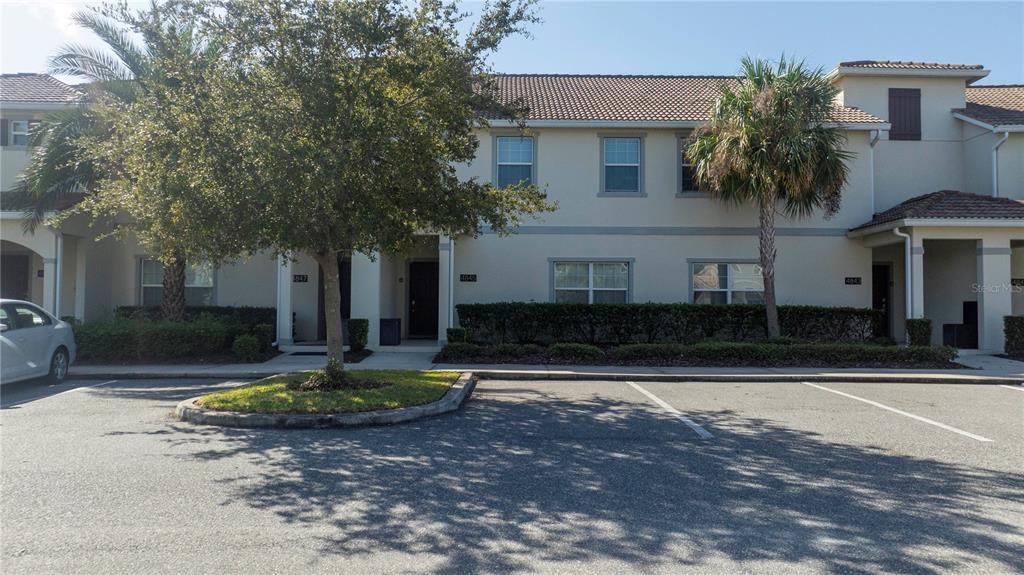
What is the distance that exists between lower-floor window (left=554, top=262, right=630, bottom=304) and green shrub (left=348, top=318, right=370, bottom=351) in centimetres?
516

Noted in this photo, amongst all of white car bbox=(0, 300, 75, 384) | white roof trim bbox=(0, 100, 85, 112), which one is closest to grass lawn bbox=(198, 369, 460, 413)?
white car bbox=(0, 300, 75, 384)

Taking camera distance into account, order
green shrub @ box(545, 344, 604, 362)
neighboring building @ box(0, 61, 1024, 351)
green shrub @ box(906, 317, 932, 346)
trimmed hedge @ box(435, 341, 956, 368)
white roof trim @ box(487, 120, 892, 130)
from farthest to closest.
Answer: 1. neighboring building @ box(0, 61, 1024, 351)
2. white roof trim @ box(487, 120, 892, 130)
3. green shrub @ box(906, 317, 932, 346)
4. green shrub @ box(545, 344, 604, 362)
5. trimmed hedge @ box(435, 341, 956, 368)

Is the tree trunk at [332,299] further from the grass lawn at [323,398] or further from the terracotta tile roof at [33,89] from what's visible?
the terracotta tile roof at [33,89]

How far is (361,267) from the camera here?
53.3 feet

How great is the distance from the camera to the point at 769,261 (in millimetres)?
15977

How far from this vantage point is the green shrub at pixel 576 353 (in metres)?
14.5

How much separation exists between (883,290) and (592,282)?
29.3ft

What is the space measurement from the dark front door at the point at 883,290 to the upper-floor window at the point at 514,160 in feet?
35.1

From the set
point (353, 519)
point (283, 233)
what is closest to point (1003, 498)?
point (353, 519)

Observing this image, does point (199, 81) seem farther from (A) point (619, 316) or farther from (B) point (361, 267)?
(A) point (619, 316)

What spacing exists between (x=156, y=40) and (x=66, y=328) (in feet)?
19.7

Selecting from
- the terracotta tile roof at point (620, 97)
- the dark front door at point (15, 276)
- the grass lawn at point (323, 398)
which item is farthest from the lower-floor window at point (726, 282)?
the dark front door at point (15, 276)

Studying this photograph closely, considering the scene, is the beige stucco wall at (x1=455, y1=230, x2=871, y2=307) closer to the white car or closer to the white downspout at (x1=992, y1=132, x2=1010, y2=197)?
the white downspout at (x1=992, y1=132, x2=1010, y2=197)

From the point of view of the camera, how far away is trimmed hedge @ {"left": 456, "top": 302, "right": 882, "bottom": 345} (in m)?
16.5
